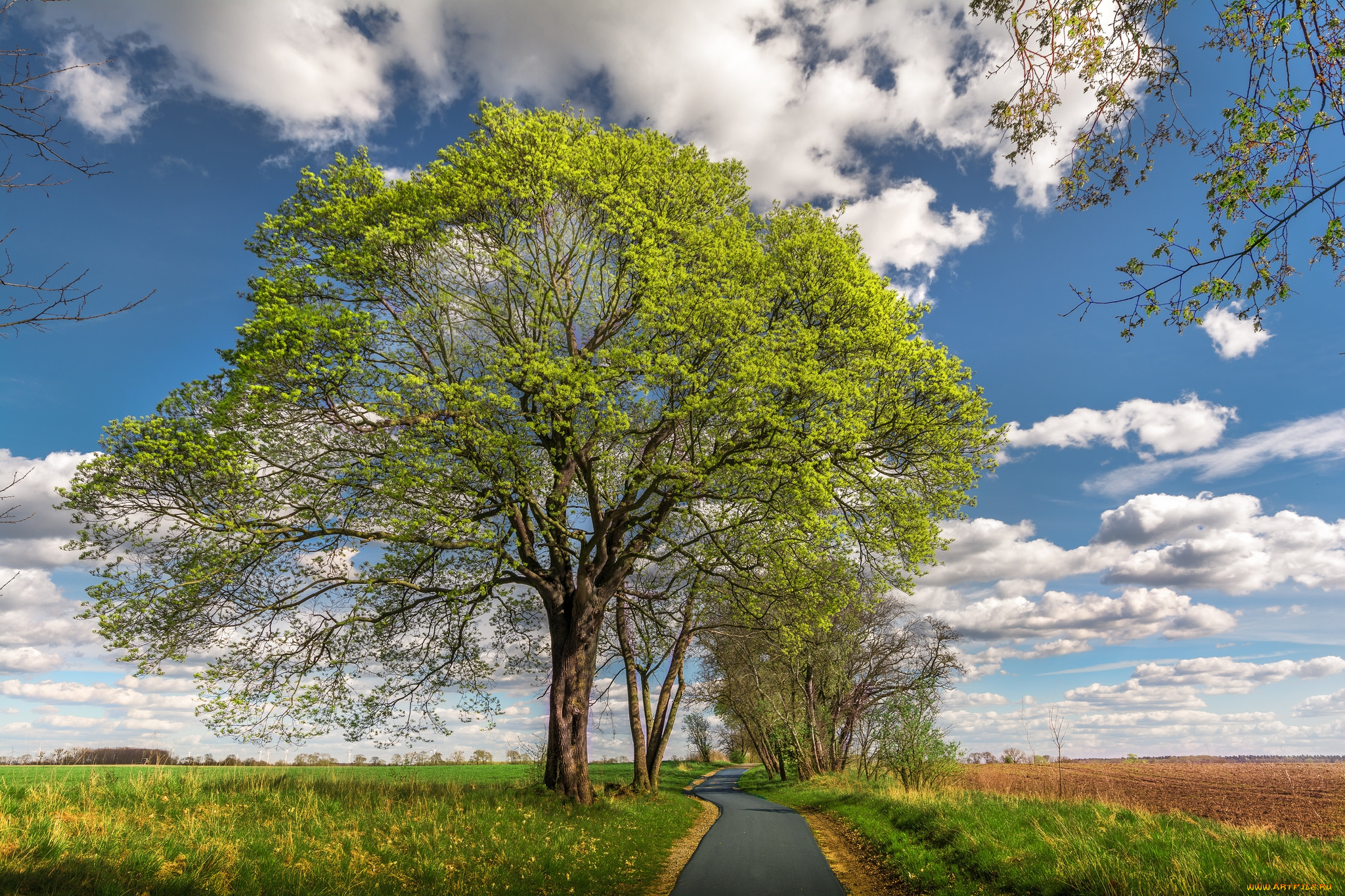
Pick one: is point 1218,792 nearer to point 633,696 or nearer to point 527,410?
point 633,696

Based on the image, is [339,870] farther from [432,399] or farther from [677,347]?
[677,347]

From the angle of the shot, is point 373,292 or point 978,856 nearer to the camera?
point 978,856

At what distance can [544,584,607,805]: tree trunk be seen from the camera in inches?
571

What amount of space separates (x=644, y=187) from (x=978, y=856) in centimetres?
1505

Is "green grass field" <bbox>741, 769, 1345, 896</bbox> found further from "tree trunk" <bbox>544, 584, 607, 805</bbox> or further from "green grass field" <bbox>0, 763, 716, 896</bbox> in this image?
"tree trunk" <bbox>544, 584, 607, 805</bbox>

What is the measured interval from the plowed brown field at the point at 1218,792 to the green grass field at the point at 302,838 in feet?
36.5

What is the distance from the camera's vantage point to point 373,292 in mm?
14266

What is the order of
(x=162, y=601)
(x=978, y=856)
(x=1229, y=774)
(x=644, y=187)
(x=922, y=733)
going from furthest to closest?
(x=1229, y=774) < (x=922, y=733) < (x=644, y=187) < (x=162, y=601) < (x=978, y=856)

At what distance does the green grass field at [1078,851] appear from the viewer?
6.89 metres

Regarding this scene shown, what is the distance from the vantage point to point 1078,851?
8500 millimetres

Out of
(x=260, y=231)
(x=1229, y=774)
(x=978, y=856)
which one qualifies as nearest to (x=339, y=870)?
(x=978, y=856)

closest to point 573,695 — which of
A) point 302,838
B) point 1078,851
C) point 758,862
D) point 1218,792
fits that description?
point 758,862

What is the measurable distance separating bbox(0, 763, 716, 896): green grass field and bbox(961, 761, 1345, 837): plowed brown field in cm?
1114

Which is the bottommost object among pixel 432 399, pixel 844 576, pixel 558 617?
pixel 558 617
